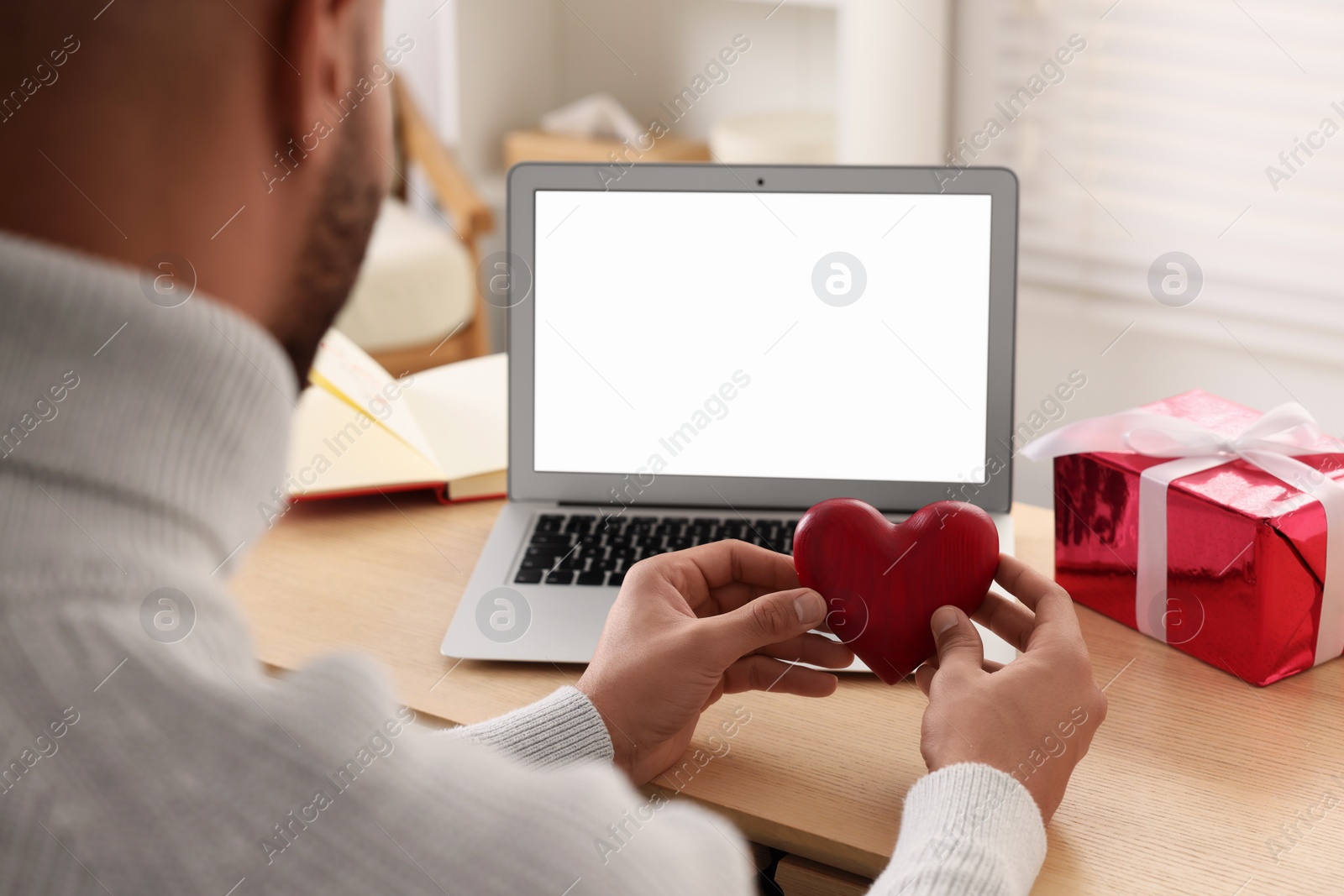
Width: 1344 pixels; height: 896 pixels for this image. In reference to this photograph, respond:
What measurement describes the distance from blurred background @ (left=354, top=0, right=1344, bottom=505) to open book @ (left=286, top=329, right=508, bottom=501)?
0.44m

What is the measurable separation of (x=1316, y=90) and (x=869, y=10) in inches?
29.4

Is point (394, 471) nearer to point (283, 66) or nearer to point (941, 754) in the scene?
point (941, 754)

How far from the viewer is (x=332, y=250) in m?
0.45

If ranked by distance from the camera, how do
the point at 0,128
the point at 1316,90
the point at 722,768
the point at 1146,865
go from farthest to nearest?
the point at 1316,90 < the point at 722,768 < the point at 1146,865 < the point at 0,128

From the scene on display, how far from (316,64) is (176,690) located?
21cm

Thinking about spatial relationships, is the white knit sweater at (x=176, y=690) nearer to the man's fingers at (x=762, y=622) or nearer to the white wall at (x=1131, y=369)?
the man's fingers at (x=762, y=622)

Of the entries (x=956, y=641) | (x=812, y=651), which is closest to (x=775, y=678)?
(x=812, y=651)

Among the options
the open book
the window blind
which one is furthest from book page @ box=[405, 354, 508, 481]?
the window blind

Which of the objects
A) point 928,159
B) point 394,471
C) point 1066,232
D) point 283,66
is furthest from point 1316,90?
point 283,66

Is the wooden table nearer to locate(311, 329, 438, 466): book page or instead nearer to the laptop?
the laptop

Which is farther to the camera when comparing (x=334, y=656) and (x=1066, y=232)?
(x=1066, y=232)

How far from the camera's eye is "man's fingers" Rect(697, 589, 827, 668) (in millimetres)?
796

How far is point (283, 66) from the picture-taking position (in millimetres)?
400

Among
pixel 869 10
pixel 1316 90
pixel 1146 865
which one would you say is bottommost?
pixel 1146 865
